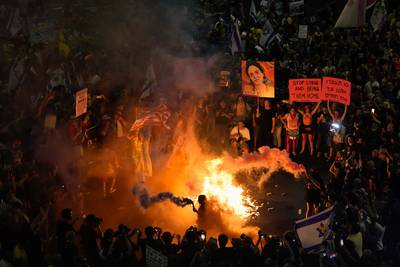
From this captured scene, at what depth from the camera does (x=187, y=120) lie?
13.4 metres

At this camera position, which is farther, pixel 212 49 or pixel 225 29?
pixel 225 29

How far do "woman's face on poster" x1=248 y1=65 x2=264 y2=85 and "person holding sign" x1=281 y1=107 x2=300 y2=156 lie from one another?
3.42ft

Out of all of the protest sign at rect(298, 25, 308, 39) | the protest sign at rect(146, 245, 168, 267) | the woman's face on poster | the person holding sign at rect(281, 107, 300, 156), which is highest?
the protest sign at rect(298, 25, 308, 39)

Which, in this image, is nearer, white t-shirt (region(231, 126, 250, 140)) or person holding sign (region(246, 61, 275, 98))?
white t-shirt (region(231, 126, 250, 140))

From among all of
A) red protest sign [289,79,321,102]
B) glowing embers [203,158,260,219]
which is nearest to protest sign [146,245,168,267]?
glowing embers [203,158,260,219]

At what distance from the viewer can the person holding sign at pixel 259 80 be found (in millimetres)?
13531

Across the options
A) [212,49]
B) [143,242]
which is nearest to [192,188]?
[143,242]

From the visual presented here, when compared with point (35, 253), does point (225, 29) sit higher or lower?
higher

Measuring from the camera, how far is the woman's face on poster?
13547mm

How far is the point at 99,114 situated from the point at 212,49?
6.27 metres

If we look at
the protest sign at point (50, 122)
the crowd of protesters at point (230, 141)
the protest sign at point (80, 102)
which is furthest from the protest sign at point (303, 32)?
the protest sign at point (50, 122)

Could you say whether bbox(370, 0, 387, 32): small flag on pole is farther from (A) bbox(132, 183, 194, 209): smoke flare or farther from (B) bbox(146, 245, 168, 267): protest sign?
(B) bbox(146, 245, 168, 267): protest sign

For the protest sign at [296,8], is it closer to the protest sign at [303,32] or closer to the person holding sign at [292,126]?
the protest sign at [303,32]

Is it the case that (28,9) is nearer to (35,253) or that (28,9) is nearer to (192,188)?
(192,188)
